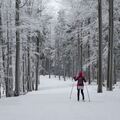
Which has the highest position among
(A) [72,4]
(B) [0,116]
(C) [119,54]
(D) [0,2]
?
(A) [72,4]

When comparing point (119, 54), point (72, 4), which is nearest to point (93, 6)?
point (119, 54)

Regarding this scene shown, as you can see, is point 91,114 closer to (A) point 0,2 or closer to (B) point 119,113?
(B) point 119,113

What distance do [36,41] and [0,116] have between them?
99.8 feet

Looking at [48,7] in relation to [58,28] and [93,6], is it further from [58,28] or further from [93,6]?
[58,28]

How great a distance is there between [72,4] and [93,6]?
1226 centimetres

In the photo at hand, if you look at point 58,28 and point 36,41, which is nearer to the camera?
point 36,41

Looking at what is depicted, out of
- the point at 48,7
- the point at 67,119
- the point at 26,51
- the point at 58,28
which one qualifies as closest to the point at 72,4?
the point at 48,7

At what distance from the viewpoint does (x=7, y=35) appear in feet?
96.6

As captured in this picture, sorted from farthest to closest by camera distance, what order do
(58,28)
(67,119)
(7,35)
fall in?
(58,28) → (7,35) → (67,119)

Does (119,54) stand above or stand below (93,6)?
below

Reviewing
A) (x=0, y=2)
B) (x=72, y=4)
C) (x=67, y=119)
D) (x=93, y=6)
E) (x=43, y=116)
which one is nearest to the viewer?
(x=67, y=119)

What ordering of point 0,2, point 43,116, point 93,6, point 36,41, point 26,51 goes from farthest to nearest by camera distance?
1. point 36,41
2. point 26,51
3. point 93,6
4. point 0,2
5. point 43,116

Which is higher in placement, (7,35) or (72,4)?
(72,4)

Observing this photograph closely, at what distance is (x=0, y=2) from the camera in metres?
26.4
